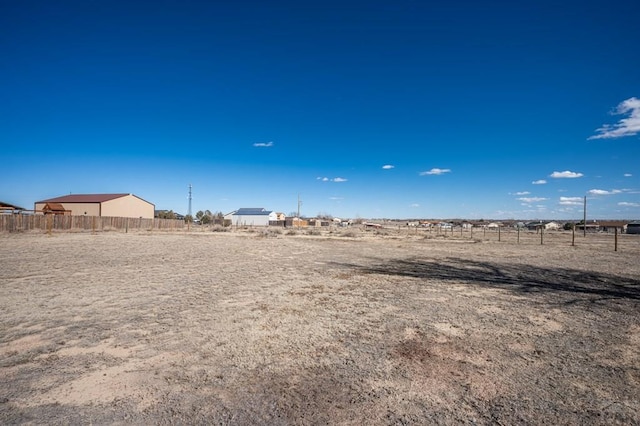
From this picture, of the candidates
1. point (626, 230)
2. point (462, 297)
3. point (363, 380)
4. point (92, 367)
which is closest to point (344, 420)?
point (363, 380)

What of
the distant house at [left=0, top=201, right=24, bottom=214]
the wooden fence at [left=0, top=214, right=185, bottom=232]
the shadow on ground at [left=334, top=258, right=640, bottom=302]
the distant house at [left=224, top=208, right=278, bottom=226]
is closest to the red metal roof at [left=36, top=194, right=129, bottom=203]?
the wooden fence at [left=0, top=214, right=185, bottom=232]

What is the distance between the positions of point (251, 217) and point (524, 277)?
3271 inches

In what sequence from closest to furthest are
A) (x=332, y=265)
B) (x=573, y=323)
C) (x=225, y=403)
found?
1. (x=225, y=403)
2. (x=573, y=323)
3. (x=332, y=265)

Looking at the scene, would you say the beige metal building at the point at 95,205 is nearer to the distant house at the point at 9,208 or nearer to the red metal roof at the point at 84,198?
the red metal roof at the point at 84,198

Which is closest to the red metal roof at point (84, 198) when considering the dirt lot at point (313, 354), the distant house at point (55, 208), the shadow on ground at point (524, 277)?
the distant house at point (55, 208)

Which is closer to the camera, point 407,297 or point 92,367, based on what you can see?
point 92,367

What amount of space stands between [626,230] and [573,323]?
91185 millimetres

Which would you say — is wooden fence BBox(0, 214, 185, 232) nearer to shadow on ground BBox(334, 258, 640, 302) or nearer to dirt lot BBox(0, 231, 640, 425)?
dirt lot BBox(0, 231, 640, 425)

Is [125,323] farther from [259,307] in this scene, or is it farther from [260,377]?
[260,377]

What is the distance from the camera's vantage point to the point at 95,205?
160 ft

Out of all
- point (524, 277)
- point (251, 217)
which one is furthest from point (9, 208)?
point (251, 217)

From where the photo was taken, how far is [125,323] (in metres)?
5.05

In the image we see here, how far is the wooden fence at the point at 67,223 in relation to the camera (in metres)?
27.6

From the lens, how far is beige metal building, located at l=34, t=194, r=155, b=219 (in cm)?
4872
